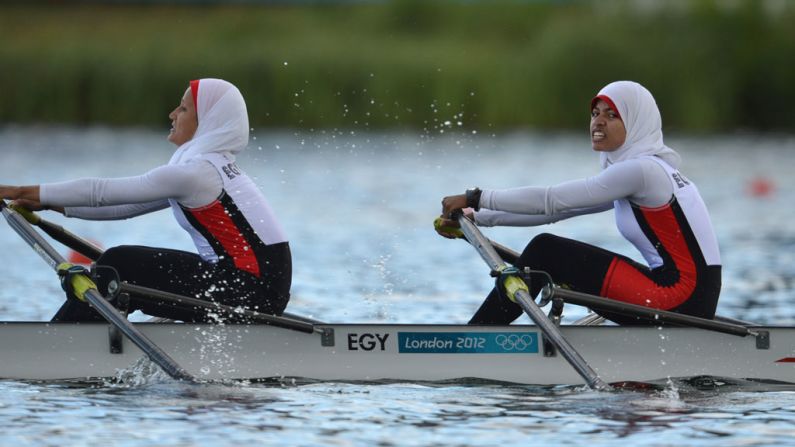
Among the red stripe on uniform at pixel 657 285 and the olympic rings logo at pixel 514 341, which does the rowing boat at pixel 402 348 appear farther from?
the red stripe on uniform at pixel 657 285

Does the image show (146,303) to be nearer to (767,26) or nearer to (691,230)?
Answer: (691,230)

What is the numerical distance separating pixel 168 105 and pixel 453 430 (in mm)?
26596

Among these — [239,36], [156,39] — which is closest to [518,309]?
[156,39]

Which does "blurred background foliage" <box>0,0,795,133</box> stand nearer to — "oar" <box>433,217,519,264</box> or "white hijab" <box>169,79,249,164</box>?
"oar" <box>433,217,519,264</box>

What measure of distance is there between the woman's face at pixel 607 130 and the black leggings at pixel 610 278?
2.09 feet

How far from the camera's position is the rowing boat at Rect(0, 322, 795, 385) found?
9.29m

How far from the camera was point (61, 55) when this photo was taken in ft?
113

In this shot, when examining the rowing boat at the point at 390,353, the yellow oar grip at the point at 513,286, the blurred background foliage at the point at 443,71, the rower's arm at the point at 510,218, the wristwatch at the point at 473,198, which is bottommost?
the rowing boat at the point at 390,353

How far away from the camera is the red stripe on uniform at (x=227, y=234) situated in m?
9.20

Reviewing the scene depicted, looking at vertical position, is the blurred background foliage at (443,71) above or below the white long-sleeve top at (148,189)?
above

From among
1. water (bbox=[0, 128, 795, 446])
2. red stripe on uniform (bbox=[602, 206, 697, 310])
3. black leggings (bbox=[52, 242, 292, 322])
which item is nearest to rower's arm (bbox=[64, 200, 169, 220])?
black leggings (bbox=[52, 242, 292, 322])

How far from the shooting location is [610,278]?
30.4 ft

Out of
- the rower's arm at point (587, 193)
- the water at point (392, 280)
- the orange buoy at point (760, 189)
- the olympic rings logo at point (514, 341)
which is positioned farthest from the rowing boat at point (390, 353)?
the orange buoy at point (760, 189)

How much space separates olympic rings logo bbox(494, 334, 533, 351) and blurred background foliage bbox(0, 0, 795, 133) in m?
23.3
